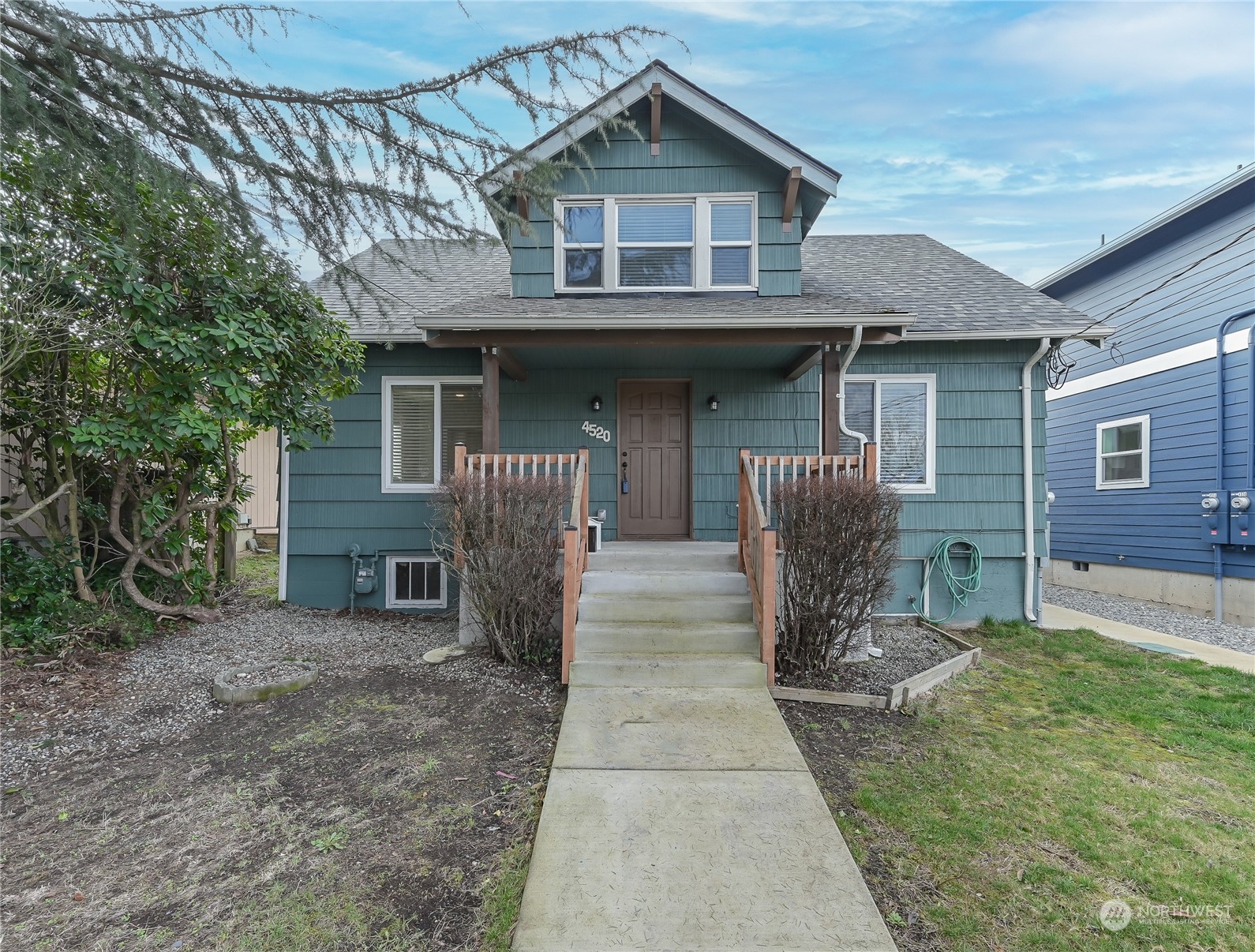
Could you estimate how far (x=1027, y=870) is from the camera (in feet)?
7.64

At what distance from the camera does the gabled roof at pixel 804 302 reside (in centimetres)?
528

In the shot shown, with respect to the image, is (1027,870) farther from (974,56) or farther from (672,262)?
(974,56)

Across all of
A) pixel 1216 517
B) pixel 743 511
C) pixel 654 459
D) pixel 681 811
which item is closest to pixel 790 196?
pixel 654 459

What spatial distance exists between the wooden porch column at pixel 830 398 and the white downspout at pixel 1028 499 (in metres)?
2.81

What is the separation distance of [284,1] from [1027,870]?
5098mm

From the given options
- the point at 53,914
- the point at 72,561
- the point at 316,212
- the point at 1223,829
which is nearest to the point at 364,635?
the point at 72,561

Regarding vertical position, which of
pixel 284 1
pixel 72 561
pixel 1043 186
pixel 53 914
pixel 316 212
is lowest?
pixel 53 914

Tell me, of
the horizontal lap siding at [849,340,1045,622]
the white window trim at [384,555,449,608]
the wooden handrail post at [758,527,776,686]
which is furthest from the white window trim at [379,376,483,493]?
the horizontal lap siding at [849,340,1045,622]

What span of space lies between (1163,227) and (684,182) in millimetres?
7376

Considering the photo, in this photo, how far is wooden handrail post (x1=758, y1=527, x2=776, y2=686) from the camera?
4.11 m

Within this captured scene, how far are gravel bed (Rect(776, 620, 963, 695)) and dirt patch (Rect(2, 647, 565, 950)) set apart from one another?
203cm

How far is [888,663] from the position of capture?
4945 millimetres

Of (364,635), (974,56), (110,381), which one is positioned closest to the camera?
(110,381)

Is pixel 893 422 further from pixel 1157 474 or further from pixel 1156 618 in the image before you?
pixel 1157 474
